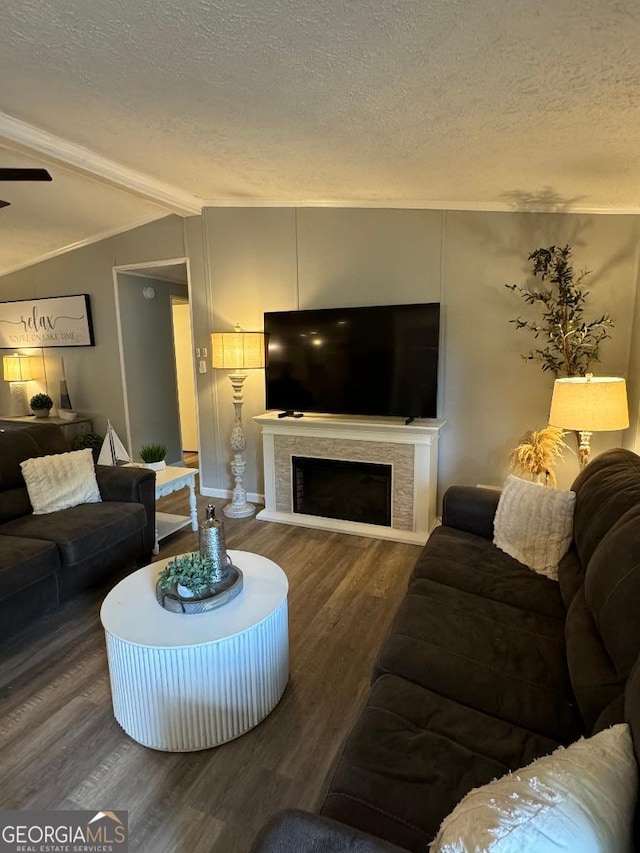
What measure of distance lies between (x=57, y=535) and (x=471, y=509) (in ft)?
7.09

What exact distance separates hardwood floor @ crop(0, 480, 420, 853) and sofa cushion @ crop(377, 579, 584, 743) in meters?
0.50

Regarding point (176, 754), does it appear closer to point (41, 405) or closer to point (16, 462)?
point (16, 462)

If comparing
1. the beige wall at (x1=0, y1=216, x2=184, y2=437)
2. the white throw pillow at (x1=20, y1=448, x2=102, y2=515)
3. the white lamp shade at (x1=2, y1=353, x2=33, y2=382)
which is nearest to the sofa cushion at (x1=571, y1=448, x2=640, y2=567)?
the white throw pillow at (x1=20, y1=448, x2=102, y2=515)

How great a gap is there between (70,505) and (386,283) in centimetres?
267

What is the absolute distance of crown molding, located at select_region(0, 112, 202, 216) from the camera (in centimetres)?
259

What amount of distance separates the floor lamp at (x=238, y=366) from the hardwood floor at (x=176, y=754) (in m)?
1.49

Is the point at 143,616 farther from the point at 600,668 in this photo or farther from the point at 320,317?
the point at 320,317

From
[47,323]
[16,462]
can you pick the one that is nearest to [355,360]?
[16,462]

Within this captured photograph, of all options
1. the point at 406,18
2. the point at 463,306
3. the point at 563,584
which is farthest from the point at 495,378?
the point at 406,18

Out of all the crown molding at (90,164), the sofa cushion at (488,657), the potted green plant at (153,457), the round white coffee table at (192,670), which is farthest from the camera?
the potted green plant at (153,457)

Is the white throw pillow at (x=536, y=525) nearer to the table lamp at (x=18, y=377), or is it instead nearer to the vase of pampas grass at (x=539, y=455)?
the vase of pampas grass at (x=539, y=455)

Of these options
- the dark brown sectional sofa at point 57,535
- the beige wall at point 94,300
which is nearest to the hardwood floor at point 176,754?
the dark brown sectional sofa at point 57,535

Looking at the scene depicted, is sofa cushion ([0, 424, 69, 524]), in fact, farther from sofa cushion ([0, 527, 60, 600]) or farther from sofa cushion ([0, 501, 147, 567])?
sofa cushion ([0, 527, 60, 600])
